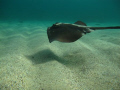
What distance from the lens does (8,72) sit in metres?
1.87

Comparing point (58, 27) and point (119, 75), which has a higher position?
point (58, 27)

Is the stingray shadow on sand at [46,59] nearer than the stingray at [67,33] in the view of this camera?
No

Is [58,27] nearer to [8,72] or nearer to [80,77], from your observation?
[80,77]

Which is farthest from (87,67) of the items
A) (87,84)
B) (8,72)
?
(8,72)

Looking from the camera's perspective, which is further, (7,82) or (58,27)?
(58,27)

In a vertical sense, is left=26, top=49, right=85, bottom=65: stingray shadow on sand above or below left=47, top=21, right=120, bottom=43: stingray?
below

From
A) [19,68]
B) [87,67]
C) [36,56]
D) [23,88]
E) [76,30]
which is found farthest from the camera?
[36,56]

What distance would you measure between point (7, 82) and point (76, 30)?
7.15ft

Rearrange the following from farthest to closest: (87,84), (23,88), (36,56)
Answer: (36,56)
(87,84)
(23,88)

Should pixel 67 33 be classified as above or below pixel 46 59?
above

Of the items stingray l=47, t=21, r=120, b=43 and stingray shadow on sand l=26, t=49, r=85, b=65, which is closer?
stingray l=47, t=21, r=120, b=43

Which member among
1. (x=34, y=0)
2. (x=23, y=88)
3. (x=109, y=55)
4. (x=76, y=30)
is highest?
(x=34, y=0)

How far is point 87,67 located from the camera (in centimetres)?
230

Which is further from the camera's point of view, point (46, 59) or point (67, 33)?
point (46, 59)
